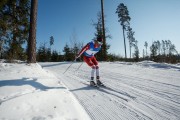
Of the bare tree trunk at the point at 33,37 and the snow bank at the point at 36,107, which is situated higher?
the bare tree trunk at the point at 33,37

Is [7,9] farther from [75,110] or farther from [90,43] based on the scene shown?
[75,110]

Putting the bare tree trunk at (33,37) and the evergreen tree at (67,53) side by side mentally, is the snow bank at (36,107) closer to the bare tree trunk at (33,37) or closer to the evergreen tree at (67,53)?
the bare tree trunk at (33,37)

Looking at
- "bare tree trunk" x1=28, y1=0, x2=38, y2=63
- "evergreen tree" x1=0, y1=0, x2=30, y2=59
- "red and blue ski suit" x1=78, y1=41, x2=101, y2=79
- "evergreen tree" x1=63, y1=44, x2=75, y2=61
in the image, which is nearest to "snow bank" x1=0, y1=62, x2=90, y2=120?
"red and blue ski suit" x1=78, y1=41, x2=101, y2=79

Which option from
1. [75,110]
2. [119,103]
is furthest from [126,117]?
[75,110]

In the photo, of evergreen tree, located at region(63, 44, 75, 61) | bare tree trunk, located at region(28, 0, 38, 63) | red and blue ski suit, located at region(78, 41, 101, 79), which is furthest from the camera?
evergreen tree, located at region(63, 44, 75, 61)

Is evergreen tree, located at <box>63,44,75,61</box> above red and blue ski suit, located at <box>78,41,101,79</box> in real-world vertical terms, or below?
above

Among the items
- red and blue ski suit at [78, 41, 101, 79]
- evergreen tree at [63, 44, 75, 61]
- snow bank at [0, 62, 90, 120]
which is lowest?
snow bank at [0, 62, 90, 120]

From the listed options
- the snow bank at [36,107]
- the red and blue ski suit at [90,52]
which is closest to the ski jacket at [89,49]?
the red and blue ski suit at [90,52]

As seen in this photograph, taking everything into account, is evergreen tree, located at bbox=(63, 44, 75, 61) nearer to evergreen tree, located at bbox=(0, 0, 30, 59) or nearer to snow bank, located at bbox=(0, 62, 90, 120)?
evergreen tree, located at bbox=(0, 0, 30, 59)

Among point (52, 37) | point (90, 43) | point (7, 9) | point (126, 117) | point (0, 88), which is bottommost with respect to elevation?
point (126, 117)

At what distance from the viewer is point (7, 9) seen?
1467 cm

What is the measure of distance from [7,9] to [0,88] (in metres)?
12.4

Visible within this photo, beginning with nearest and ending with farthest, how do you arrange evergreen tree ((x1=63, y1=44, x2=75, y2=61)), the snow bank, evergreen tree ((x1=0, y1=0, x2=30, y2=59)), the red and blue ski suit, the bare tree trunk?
the snow bank, the red and blue ski suit, the bare tree trunk, evergreen tree ((x1=0, y1=0, x2=30, y2=59)), evergreen tree ((x1=63, y1=44, x2=75, y2=61))

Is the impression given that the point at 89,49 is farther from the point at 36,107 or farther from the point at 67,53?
the point at 67,53
